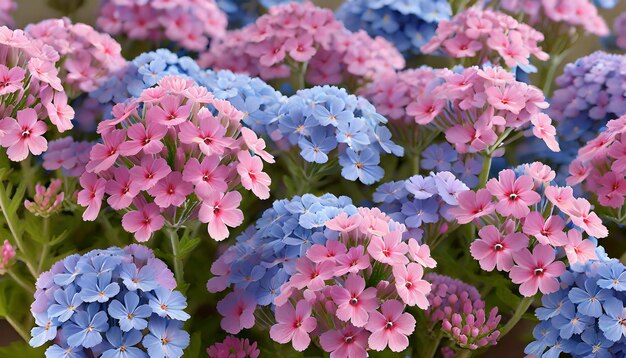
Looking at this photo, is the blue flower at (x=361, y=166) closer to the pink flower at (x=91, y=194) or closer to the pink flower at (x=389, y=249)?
the pink flower at (x=389, y=249)

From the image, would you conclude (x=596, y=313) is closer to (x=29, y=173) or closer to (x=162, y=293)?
(x=162, y=293)

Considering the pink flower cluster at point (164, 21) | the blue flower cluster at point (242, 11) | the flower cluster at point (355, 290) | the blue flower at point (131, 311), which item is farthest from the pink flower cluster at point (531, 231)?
the blue flower cluster at point (242, 11)

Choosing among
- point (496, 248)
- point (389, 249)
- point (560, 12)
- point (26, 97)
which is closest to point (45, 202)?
point (26, 97)

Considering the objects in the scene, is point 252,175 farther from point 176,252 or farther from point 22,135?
→ point 22,135

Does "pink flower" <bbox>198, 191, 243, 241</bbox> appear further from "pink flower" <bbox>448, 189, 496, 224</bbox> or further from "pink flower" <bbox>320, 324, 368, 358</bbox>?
"pink flower" <bbox>448, 189, 496, 224</bbox>

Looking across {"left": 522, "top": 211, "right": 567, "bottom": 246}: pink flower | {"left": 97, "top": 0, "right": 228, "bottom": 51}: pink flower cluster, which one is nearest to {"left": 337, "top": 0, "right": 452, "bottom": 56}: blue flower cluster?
{"left": 97, "top": 0, "right": 228, "bottom": 51}: pink flower cluster

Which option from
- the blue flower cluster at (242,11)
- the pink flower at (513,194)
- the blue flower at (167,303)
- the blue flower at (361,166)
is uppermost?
the pink flower at (513,194)
